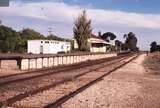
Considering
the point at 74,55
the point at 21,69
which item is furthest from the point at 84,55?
the point at 21,69

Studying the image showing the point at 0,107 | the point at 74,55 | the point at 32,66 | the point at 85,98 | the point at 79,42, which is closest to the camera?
the point at 0,107

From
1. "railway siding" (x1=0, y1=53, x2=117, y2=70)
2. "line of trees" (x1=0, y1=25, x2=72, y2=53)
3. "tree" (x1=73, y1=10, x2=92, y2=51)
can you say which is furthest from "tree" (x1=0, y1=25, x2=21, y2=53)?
"railway siding" (x1=0, y1=53, x2=117, y2=70)

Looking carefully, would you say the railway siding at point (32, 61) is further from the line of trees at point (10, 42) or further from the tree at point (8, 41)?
the tree at point (8, 41)

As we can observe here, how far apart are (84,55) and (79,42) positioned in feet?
44.2

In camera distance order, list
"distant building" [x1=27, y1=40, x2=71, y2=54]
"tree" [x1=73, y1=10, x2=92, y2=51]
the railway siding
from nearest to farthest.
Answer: the railway siding < "tree" [x1=73, y1=10, x2=92, y2=51] < "distant building" [x1=27, y1=40, x2=71, y2=54]

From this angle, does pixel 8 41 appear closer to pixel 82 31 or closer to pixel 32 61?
pixel 82 31

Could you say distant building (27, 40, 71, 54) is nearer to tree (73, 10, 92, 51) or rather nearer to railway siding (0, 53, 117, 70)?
tree (73, 10, 92, 51)

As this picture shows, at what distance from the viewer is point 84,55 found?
57500 mm

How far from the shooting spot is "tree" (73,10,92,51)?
231 ft

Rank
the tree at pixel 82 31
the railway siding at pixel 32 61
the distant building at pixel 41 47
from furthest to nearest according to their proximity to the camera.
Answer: the distant building at pixel 41 47, the tree at pixel 82 31, the railway siding at pixel 32 61

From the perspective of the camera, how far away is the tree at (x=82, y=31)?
70.5m

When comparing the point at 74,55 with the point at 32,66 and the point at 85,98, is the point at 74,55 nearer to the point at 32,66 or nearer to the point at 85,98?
the point at 32,66

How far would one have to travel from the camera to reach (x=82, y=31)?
7162 cm

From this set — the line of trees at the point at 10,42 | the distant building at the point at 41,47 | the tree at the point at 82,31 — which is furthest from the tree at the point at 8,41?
the tree at the point at 82,31
